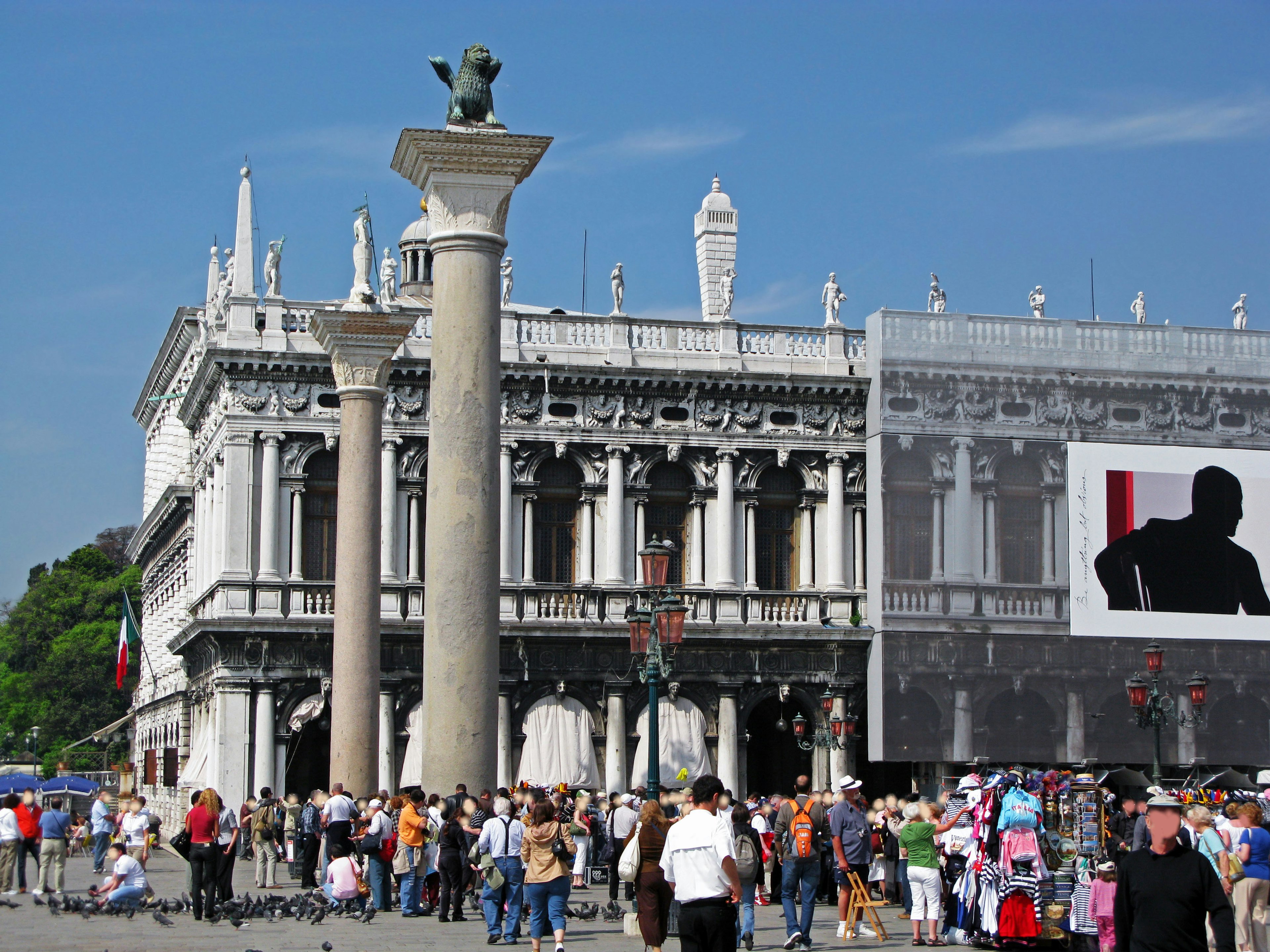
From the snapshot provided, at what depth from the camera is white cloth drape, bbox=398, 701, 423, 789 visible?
3700cm

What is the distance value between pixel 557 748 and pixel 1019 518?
10.4 metres

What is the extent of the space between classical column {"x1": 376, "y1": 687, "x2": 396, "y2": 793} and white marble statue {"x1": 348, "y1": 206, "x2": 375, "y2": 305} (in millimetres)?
11797

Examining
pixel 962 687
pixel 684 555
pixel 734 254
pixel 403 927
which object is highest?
pixel 734 254

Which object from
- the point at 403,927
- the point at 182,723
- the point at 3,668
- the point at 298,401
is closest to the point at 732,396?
the point at 298,401

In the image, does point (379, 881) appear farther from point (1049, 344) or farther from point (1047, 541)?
point (1049, 344)

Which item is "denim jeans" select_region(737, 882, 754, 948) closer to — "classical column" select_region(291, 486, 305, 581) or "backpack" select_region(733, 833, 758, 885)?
"backpack" select_region(733, 833, 758, 885)

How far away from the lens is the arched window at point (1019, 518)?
129 feet

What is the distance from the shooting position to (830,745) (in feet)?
128

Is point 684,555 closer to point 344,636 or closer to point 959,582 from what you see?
point 959,582

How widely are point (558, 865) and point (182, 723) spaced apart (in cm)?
3042

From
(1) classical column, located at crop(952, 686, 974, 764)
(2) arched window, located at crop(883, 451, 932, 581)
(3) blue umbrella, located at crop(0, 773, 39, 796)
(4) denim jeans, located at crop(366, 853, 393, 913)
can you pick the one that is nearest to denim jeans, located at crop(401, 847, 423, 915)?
(4) denim jeans, located at crop(366, 853, 393, 913)

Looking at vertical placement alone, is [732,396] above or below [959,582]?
above

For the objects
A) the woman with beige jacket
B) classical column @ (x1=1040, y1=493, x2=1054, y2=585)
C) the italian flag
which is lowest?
the woman with beige jacket

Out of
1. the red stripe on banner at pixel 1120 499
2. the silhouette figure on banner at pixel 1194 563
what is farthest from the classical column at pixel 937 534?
the red stripe on banner at pixel 1120 499
